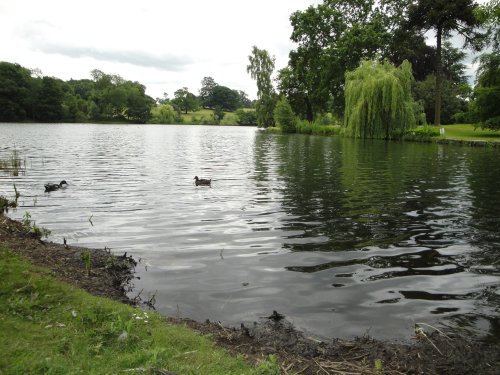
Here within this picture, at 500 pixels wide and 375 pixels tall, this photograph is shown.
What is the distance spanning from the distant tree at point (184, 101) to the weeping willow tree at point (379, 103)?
15259 cm

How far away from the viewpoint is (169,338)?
180 inches

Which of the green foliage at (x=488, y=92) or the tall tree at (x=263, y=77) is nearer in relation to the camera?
the green foliage at (x=488, y=92)

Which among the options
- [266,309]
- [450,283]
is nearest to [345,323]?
[266,309]

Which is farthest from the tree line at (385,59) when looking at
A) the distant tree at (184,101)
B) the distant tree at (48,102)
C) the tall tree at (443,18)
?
the distant tree at (184,101)

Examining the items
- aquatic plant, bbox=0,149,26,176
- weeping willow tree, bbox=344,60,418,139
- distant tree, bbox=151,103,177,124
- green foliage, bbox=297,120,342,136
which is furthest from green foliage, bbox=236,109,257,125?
aquatic plant, bbox=0,149,26,176

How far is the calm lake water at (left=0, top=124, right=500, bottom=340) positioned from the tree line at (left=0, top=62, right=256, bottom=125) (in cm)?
10212

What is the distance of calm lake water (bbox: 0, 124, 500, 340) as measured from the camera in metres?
6.54

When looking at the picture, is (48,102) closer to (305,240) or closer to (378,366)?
(305,240)

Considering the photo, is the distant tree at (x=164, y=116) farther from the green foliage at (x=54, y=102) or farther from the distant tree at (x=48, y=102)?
the distant tree at (x=48, y=102)

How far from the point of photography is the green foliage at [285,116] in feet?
233

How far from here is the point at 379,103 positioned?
44531 mm

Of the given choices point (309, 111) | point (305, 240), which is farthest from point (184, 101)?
point (305, 240)

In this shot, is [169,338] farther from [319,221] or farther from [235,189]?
[235,189]

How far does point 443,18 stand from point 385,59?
9900 mm
